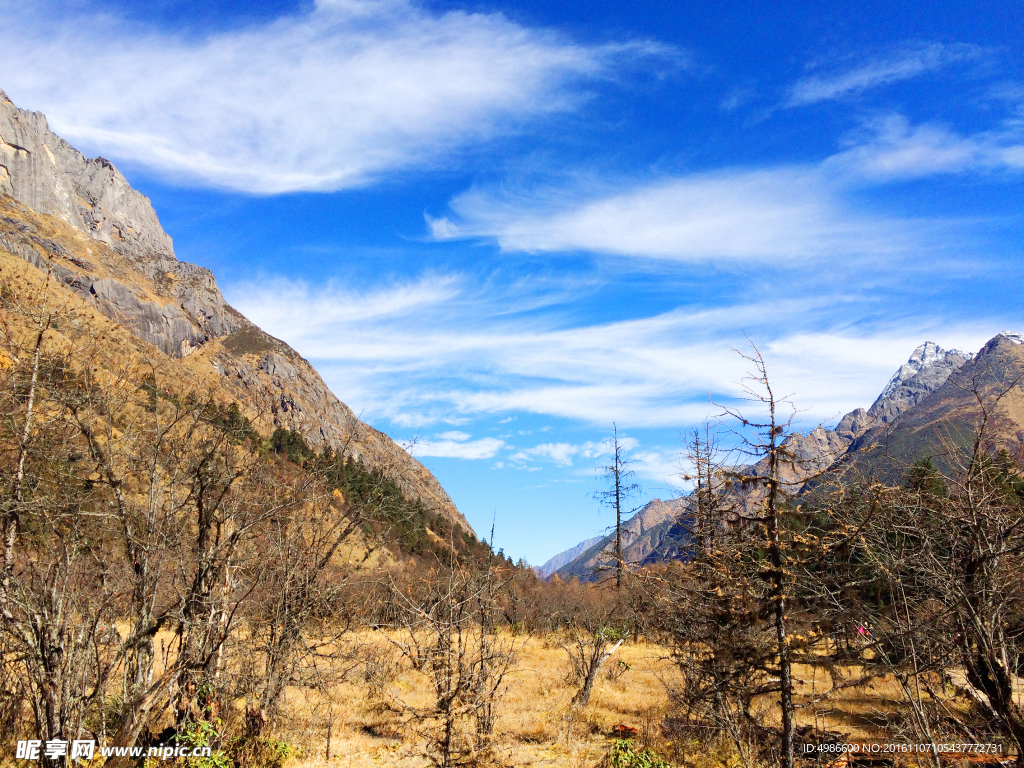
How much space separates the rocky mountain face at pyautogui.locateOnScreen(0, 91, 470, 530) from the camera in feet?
426

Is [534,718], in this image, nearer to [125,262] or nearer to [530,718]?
[530,718]

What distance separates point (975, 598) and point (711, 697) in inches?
146

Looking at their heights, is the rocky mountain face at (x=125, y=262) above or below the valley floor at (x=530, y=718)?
above

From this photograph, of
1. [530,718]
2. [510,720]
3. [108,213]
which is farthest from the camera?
[108,213]

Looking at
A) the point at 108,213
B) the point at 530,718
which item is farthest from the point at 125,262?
the point at 530,718

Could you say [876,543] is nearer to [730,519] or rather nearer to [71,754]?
[730,519]

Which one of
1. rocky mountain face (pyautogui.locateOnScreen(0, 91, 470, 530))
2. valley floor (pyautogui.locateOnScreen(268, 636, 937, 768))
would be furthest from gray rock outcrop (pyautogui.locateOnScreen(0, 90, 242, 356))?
valley floor (pyautogui.locateOnScreen(268, 636, 937, 768))

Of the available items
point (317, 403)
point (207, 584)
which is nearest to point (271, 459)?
point (207, 584)

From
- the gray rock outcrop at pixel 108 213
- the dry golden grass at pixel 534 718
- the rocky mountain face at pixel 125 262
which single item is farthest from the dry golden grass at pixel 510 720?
the gray rock outcrop at pixel 108 213

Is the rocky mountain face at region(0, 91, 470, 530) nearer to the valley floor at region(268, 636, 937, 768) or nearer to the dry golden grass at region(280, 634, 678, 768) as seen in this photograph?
the valley floor at region(268, 636, 937, 768)

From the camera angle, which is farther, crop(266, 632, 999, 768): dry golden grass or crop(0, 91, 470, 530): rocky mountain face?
crop(0, 91, 470, 530): rocky mountain face

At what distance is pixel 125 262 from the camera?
163m

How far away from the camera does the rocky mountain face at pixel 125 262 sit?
129875 mm

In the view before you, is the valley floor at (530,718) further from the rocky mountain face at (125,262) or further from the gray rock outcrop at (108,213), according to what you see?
the gray rock outcrop at (108,213)
